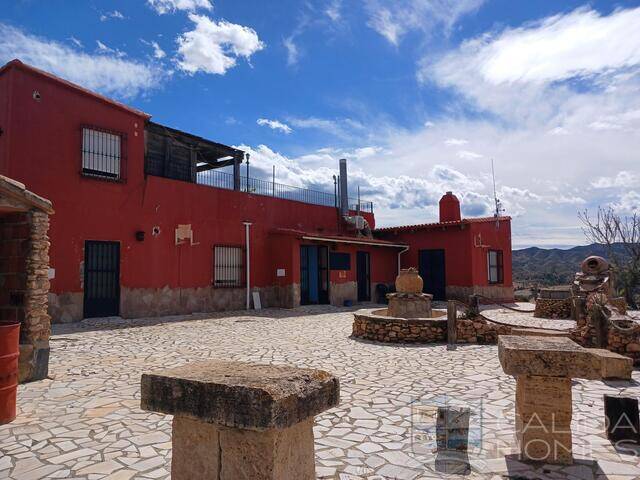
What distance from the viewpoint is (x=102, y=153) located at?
41.0 ft

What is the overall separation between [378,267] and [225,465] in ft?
58.6

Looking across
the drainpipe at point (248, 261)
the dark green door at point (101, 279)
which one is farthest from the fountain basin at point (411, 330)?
the dark green door at point (101, 279)

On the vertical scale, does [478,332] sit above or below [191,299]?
below

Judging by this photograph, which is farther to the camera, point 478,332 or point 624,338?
point 478,332

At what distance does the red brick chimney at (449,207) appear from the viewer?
2164 centimetres

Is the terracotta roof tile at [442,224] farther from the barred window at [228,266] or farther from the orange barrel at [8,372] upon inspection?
the orange barrel at [8,372]

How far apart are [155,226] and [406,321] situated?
26.8 ft

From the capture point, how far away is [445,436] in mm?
4082

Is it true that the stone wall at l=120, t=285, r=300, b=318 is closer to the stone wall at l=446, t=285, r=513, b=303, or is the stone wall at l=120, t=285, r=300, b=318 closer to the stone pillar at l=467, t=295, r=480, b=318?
the stone wall at l=446, t=285, r=513, b=303

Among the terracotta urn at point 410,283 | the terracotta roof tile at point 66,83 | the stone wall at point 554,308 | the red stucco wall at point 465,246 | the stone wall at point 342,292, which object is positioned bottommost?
the stone wall at point 554,308

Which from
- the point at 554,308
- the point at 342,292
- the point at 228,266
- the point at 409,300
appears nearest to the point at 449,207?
the point at 342,292

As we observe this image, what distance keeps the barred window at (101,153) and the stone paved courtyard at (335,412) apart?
479 centimetres

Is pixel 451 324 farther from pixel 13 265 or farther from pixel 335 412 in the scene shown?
pixel 13 265

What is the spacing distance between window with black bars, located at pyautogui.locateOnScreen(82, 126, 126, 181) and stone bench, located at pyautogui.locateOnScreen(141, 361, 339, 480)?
11.3m
